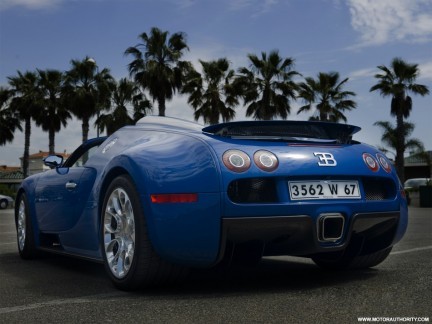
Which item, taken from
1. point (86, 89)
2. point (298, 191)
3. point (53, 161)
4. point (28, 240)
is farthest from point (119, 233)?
point (86, 89)

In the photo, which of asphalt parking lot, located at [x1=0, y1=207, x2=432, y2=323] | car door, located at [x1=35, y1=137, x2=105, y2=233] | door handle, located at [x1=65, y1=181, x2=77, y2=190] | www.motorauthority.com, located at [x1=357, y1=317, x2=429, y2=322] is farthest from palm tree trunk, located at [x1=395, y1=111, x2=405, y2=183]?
www.motorauthority.com, located at [x1=357, y1=317, x2=429, y2=322]

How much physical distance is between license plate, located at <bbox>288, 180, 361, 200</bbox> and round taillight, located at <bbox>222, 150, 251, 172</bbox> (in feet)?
0.95

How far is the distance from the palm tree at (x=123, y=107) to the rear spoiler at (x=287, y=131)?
33.4 metres

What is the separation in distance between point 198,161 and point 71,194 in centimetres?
173

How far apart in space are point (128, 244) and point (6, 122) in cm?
4811

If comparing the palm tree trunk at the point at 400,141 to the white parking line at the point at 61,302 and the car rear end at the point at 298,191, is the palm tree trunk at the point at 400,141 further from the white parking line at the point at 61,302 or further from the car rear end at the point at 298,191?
the white parking line at the point at 61,302

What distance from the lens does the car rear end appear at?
357 centimetres

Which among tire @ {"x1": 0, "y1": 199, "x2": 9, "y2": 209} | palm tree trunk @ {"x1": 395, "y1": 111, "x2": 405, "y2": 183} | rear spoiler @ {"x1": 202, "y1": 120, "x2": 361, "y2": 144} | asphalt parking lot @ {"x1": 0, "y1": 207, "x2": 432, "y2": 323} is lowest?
tire @ {"x1": 0, "y1": 199, "x2": 9, "y2": 209}

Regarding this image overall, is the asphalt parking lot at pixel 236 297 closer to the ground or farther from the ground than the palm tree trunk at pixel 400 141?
closer to the ground

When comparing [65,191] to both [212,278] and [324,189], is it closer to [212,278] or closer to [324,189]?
[212,278]

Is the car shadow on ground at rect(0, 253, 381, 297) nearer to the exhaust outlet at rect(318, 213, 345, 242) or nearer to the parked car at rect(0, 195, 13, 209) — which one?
the exhaust outlet at rect(318, 213, 345, 242)

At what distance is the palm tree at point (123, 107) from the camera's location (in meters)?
37.5

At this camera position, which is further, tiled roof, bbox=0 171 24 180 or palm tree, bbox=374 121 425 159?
tiled roof, bbox=0 171 24 180

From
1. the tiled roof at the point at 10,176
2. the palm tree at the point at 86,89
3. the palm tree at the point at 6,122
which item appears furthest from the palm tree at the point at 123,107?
the tiled roof at the point at 10,176
